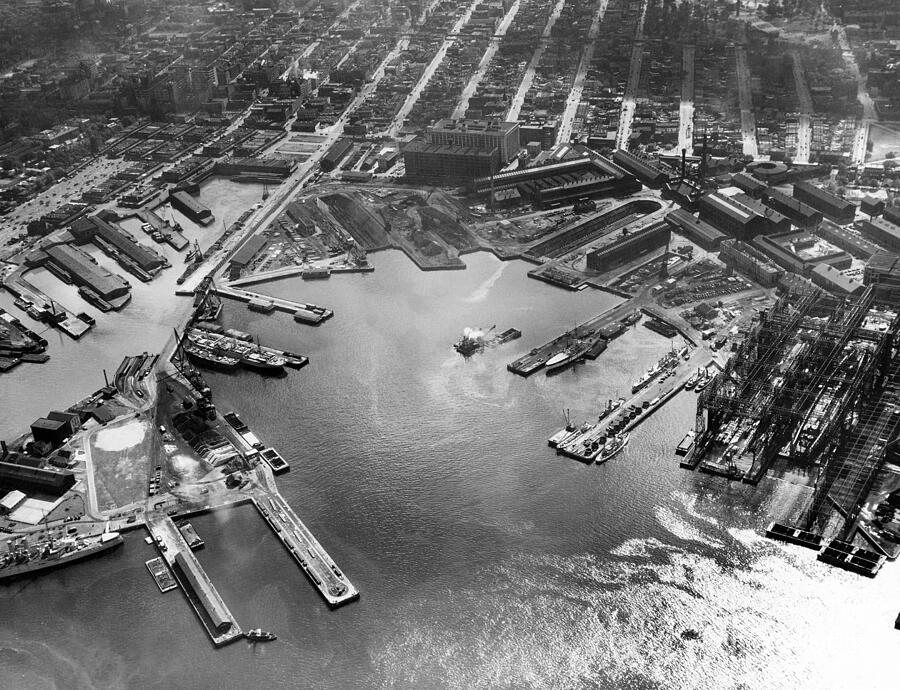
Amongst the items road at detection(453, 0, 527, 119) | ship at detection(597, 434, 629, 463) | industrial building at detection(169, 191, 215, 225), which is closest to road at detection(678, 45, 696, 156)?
road at detection(453, 0, 527, 119)

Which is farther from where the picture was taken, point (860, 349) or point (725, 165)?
point (725, 165)

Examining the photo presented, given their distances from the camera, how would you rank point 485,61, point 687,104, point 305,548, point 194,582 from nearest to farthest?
point 194,582, point 305,548, point 687,104, point 485,61

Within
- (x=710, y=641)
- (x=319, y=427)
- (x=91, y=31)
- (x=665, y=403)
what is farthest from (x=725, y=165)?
(x=91, y=31)

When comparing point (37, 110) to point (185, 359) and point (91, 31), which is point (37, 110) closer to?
point (91, 31)

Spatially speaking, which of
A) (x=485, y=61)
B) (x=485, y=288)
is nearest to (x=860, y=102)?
(x=485, y=61)

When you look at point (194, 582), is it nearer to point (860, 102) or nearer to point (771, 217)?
point (771, 217)

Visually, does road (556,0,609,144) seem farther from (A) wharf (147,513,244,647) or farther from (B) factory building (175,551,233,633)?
(B) factory building (175,551,233,633)
